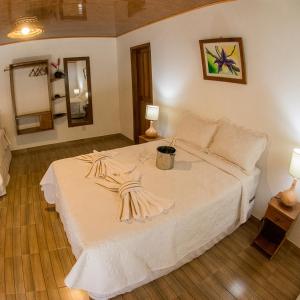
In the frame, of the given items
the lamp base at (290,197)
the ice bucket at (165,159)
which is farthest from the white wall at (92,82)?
the lamp base at (290,197)

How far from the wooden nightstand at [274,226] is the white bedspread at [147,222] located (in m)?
0.23

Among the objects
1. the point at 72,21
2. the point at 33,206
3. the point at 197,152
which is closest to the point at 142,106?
the point at 72,21

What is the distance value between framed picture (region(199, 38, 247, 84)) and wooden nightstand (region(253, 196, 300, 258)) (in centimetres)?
128

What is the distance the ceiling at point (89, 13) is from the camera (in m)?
2.53

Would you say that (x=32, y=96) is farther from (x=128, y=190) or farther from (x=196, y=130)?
(x=128, y=190)

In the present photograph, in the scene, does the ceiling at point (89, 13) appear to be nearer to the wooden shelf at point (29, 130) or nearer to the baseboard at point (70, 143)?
the wooden shelf at point (29, 130)

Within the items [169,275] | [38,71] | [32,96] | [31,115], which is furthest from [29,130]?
[169,275]

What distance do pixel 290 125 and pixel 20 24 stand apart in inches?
119

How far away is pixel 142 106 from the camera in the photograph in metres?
A: 4.77

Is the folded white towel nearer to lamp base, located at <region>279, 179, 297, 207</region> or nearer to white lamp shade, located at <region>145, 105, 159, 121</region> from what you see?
lamp base, located at <region>279, 179, 297, 207</region>

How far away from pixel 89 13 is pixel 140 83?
165 cm

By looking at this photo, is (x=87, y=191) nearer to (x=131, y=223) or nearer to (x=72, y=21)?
(x=131, y=223)

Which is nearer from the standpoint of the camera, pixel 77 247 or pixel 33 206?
pixel 77 247

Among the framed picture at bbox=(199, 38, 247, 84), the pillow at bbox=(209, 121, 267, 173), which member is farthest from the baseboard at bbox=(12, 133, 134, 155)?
the pillow at bbox=(209, 121, 267, 173)
